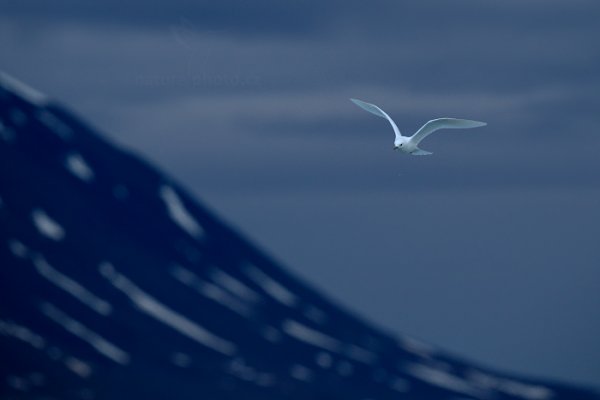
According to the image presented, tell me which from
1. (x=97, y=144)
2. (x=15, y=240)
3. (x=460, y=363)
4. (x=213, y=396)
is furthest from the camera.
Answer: (x=15, y=240)

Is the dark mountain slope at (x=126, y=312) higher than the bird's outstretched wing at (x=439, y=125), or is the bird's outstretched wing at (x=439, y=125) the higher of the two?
the dark mountain slope at (x=126, y=312)

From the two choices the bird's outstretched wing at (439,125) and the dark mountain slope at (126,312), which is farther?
the dark mountain slope at (126,312)

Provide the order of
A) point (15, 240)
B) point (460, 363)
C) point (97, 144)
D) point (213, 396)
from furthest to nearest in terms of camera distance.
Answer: point (15, 240) → point (97, 144) → point (213, 396) → point (460, 363)

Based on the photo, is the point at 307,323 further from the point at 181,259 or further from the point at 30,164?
the point at 30,164

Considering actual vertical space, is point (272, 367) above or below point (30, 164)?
below

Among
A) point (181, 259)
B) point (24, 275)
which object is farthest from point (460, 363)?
point (24, 275)

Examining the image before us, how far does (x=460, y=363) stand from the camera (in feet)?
196

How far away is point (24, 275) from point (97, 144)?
868cm

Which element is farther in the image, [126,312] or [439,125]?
[126,312]

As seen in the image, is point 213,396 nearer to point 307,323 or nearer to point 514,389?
point 307,323

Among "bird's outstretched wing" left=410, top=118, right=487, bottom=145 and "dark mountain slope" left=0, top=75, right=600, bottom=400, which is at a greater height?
"dark mountain slope" left=0, top=75, right=600, bottom=400

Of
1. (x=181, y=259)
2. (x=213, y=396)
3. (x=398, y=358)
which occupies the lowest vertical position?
(x=213, y=396)

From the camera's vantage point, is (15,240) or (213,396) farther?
(15,240)

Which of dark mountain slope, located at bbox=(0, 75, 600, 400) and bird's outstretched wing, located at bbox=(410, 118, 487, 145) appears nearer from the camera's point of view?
bird's outstretched wing, located at bbox=(410, 118, 487, 145)
